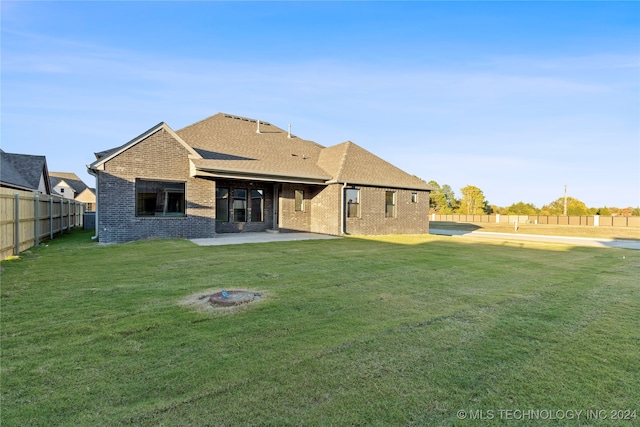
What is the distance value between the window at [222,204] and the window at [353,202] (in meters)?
5.99

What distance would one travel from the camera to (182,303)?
4.45 m

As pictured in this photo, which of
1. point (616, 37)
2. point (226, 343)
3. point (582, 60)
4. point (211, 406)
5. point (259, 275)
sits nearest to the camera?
point (211, 406)

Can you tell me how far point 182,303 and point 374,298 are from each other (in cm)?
290

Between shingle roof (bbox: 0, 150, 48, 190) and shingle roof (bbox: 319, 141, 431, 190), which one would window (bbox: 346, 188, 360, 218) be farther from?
shingle roof (bbox: 0, 150, 48, 190)

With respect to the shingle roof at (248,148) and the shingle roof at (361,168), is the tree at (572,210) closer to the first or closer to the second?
the shingle roof at (361,168)

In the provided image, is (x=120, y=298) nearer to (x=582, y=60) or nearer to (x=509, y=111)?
(x=582, y=60)

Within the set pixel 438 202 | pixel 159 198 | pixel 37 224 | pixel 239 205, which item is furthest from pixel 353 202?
pixel 438 202

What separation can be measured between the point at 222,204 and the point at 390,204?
29.6 feet

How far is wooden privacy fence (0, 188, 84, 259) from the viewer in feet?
26.5

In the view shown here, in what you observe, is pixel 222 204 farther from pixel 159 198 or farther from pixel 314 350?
pixel 314 350

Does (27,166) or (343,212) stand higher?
(27,166)

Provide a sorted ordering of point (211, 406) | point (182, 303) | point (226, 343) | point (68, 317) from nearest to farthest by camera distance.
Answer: point (211, 406), point (226, 343), point (68, 317), point (182, 303)

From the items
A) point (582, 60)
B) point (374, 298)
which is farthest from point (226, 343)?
point (582, 60)

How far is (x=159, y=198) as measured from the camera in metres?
12.1
